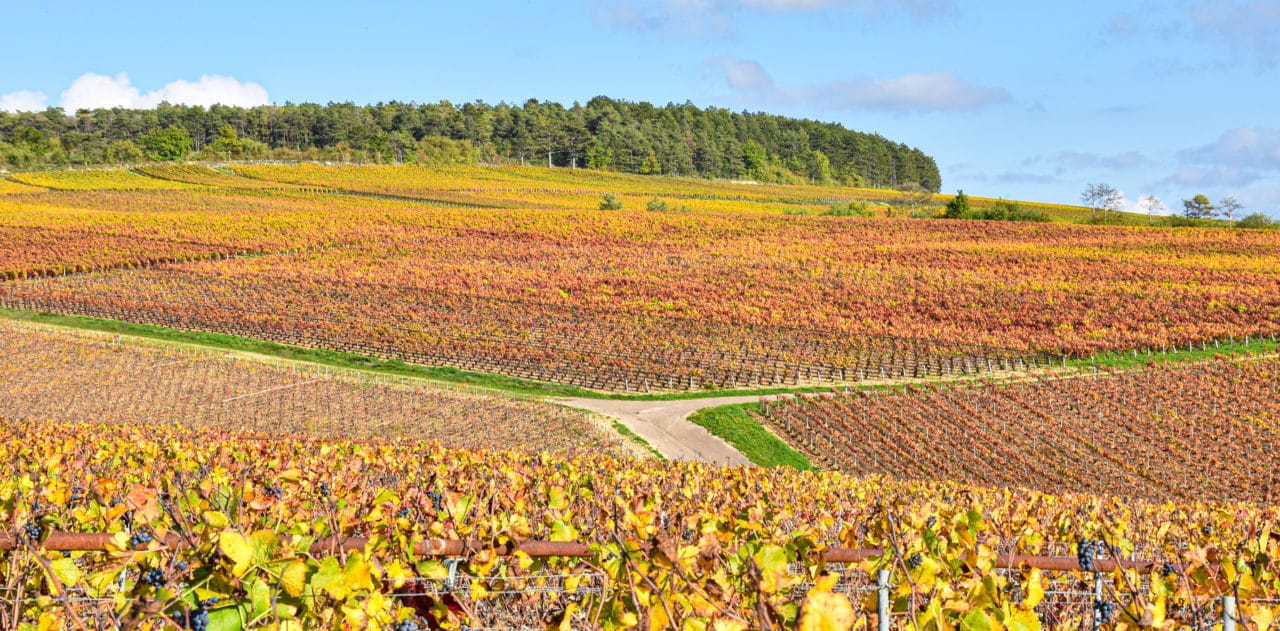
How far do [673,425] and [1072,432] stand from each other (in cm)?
1036

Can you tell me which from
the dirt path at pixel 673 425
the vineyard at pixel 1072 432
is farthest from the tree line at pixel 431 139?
the vineyard at pixel 1072 432

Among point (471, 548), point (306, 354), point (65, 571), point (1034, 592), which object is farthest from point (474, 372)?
point (1034, 592)

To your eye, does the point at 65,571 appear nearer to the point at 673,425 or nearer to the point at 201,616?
the point at 201,616

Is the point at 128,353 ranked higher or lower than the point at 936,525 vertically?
lower

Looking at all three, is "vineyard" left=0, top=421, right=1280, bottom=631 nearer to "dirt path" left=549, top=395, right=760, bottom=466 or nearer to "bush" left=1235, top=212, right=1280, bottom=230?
"dirt path" left=549, top=395, right=760, bottom=466

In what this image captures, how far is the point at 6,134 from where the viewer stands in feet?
479

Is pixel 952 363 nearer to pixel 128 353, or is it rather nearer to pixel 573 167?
pixel 128 353

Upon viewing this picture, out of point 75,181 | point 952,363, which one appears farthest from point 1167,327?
point 75,181

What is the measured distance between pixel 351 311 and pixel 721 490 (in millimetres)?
41133

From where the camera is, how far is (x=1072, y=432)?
87.3 ft

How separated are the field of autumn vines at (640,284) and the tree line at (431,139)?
159 ft

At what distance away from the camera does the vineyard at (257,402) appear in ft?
89.7

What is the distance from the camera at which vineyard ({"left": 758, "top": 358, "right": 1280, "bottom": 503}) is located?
75.6ft

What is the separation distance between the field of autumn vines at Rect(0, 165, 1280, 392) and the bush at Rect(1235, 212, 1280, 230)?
8.45 meters
